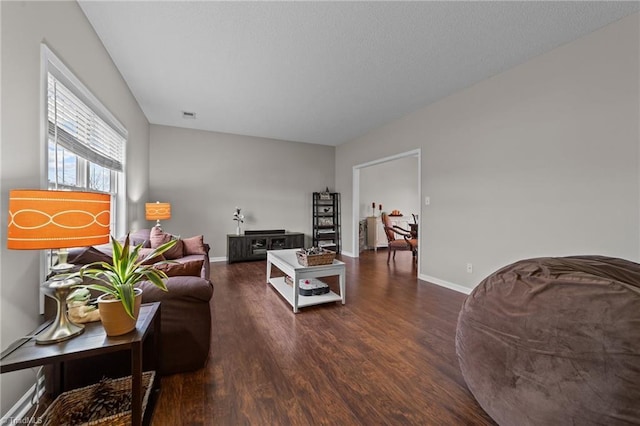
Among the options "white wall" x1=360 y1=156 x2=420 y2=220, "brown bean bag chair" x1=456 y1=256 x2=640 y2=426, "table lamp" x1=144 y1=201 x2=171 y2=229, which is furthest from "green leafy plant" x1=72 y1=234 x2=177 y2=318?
"white wall" x1=360 y1=156 x2=420 y2=220

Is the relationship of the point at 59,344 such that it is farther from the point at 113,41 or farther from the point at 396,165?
the point at 396,165

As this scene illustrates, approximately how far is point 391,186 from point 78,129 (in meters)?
6.68

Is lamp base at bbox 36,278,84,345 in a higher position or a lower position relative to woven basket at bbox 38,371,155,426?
higher

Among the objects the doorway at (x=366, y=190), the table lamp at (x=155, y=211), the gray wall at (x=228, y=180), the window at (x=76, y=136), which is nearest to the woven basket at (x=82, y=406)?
the window at (x=76, y=136)

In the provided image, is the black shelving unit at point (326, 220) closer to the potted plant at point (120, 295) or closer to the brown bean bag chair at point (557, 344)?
the brown bean bag chair at point (557, 344)

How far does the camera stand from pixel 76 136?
222 centimetres

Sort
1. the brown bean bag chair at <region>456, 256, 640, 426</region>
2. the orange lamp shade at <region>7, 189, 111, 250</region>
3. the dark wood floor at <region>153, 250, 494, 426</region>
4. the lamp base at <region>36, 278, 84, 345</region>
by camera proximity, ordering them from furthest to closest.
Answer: the dark wood floor at <region>153, 250, 494, 426</region> → the lamp base at <region>36, 278, 84, 345</region> → the orange lamp shade at <region>7, 189, 111, 250</region> → the brown bean bag chair at <region>456, 256, 640, 426</region>

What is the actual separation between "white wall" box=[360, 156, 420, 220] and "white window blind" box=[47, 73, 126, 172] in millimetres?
5330

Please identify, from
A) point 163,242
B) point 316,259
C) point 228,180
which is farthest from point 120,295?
point 228,180

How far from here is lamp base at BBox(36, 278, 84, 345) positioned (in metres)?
1.17

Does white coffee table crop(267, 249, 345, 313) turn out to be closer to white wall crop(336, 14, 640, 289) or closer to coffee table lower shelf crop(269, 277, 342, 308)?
coffee table lower shelf crop(269, 277, 342, 308)

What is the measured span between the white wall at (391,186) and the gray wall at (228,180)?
4.50 feet

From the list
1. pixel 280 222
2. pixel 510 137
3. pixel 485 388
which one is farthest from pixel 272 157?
pixel 485 388

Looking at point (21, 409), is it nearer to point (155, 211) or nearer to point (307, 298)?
point (307, 298)
